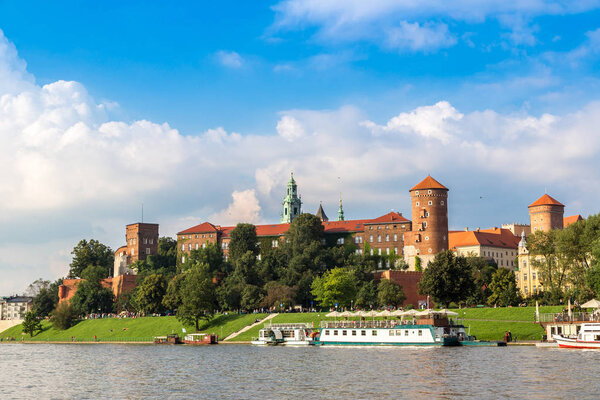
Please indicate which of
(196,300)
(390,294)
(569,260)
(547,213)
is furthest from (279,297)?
(547,213)

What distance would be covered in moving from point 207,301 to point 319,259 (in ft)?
77.6

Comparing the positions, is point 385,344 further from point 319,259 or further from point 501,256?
point 501,256

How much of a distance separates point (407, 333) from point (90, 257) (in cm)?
9995

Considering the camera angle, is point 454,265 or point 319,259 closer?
point 454,265

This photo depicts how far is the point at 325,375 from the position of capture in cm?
4603

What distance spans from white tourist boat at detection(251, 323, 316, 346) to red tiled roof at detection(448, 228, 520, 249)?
70004 mm

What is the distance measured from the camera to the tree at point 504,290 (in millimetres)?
89481

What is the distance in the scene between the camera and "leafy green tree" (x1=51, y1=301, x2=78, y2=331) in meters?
120

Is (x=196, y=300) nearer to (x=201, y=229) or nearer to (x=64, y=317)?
(x=64, y=317)

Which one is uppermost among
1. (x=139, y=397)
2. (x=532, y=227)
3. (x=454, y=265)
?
(x=532, y=227)

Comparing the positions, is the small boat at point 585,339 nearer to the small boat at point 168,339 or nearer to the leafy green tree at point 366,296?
the leafy green tree at point 366,296

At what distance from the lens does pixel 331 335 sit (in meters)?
75.5

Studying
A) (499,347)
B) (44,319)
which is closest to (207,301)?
(499,347)

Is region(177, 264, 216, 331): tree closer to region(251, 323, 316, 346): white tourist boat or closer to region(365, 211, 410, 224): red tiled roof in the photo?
region(251, 323, 316, 346): white tourist boat
